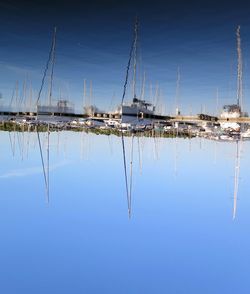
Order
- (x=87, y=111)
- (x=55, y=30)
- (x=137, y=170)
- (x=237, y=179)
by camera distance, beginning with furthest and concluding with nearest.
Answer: (x=87, y=111) < (x=55, y=30) < (x=137, y=170) < (x=237, y=179)

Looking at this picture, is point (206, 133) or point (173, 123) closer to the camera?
point (206, 133)

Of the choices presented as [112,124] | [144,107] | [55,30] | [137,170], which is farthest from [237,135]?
[137,170]

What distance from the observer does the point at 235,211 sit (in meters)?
17.4

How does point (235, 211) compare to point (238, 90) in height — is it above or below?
below

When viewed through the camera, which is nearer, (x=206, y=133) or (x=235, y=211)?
(x=235, y=211)

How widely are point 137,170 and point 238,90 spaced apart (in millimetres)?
23656

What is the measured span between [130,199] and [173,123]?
5099 centimetres

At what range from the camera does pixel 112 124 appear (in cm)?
6631

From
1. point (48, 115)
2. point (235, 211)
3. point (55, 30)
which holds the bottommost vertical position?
point (235, 211)

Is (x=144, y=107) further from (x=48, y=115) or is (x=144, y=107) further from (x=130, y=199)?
(x=130, y=199)

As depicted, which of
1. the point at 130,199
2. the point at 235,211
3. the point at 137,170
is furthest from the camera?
the point at 137,170

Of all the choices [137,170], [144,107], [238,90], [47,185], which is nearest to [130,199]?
[47,185]

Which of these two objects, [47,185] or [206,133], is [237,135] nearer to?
[206,133]

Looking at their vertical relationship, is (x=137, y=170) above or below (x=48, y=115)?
below
